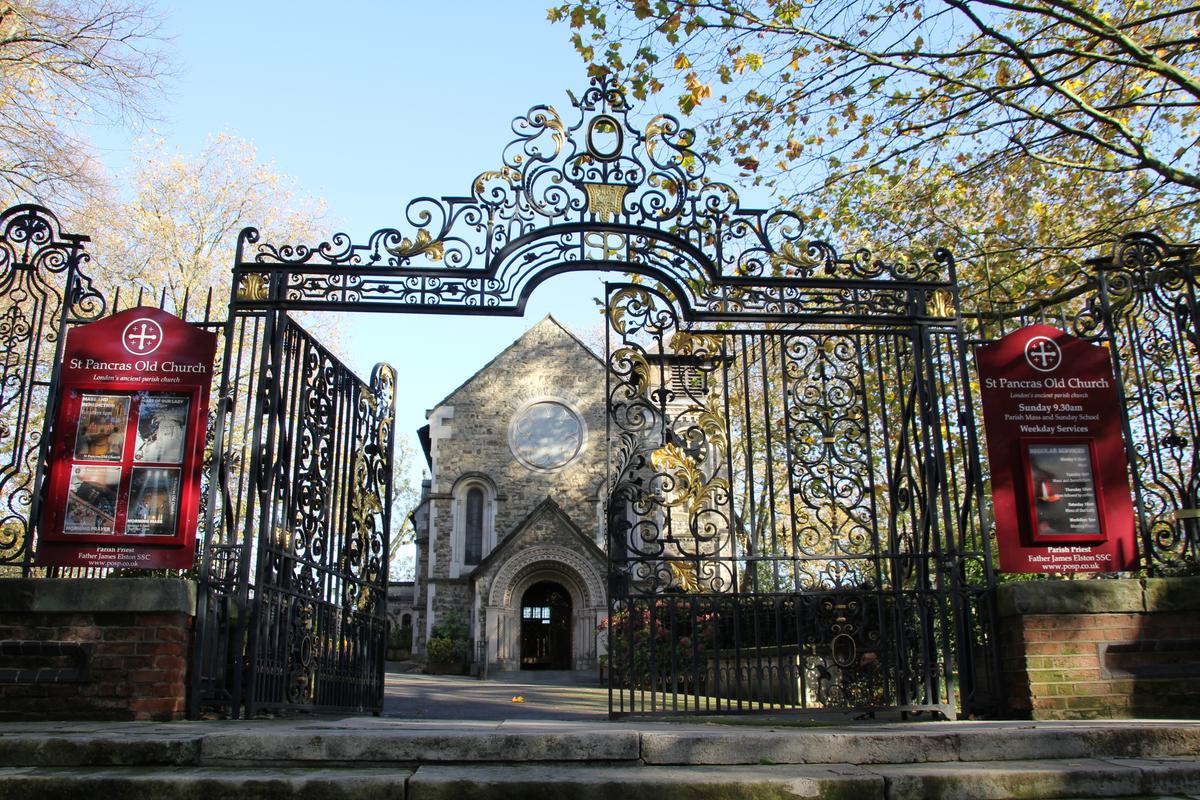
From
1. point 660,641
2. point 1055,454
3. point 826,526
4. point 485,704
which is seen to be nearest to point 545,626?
point 660,641

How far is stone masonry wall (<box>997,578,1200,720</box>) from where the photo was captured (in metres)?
6.57

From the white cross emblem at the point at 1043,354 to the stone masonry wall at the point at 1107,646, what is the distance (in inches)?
63.2

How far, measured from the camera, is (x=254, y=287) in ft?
23.8

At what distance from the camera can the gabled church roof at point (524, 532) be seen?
26.2 meters

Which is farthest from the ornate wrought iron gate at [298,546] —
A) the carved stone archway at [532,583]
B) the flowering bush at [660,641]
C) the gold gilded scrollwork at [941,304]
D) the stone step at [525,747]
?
the carved stone archway at [532,583]

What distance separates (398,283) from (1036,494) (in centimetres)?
497

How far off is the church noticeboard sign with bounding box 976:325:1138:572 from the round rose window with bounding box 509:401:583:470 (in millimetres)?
21877

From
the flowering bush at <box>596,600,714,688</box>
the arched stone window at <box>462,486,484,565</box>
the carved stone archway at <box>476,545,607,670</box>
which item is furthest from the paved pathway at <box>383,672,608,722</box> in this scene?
the arched stone window at <box>462,486,484,565</box>

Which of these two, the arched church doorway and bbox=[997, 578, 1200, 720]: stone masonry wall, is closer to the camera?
bbox=[997, 578, 1200, 720]: stone masonry wall

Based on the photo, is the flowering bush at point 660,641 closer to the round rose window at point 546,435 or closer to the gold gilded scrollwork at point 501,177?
the gold gilded scrollwork at point 501,177

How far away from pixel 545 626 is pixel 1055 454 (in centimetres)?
2192

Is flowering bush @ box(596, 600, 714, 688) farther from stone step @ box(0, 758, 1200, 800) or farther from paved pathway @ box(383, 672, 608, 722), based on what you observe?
stone step @ box(0, 758, 1200, 800)

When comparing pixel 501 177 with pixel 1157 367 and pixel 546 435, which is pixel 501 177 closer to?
pixel 1157 367

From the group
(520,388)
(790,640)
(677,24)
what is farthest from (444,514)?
(677,24)
